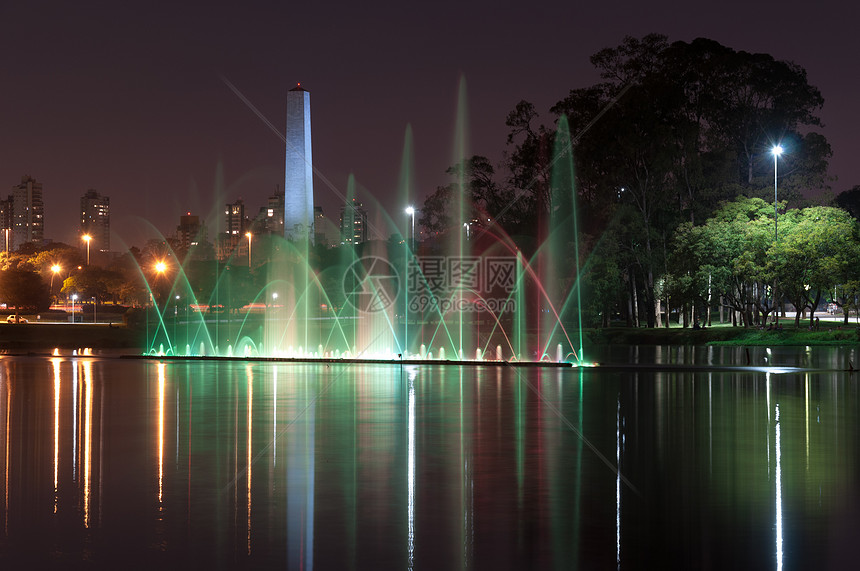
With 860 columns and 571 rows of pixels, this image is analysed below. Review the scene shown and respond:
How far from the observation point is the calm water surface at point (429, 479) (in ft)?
28.2

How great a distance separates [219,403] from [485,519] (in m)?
12.1

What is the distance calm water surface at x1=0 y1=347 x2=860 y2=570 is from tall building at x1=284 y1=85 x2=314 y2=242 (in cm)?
5516

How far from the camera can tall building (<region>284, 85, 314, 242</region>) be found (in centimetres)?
7694

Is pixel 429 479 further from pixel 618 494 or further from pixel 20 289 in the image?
pixel 20 289

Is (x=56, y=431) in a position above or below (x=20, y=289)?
Answer: below

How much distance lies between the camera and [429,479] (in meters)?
12.0

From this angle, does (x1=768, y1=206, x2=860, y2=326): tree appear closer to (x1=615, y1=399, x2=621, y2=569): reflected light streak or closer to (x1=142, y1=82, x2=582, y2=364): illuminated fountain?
(x1=142, y1=82, x2=582, y2=364): illuminated fountain

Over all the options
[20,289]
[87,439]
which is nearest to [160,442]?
[87,439]

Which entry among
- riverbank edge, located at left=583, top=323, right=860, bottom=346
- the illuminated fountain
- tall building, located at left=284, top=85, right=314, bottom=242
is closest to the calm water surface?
the illuminated fountain

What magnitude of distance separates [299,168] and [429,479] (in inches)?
2709

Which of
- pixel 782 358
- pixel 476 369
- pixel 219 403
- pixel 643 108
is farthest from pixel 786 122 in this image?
pixel 219 403

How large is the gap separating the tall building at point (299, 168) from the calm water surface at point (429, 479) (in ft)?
181

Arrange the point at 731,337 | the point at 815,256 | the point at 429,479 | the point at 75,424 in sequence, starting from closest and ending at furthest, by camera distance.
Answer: the point at 429,479, the point at 75,424, the point at 731,337, the point at 815,256

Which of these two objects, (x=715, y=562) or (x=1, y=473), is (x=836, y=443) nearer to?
(x=715, y=562)
